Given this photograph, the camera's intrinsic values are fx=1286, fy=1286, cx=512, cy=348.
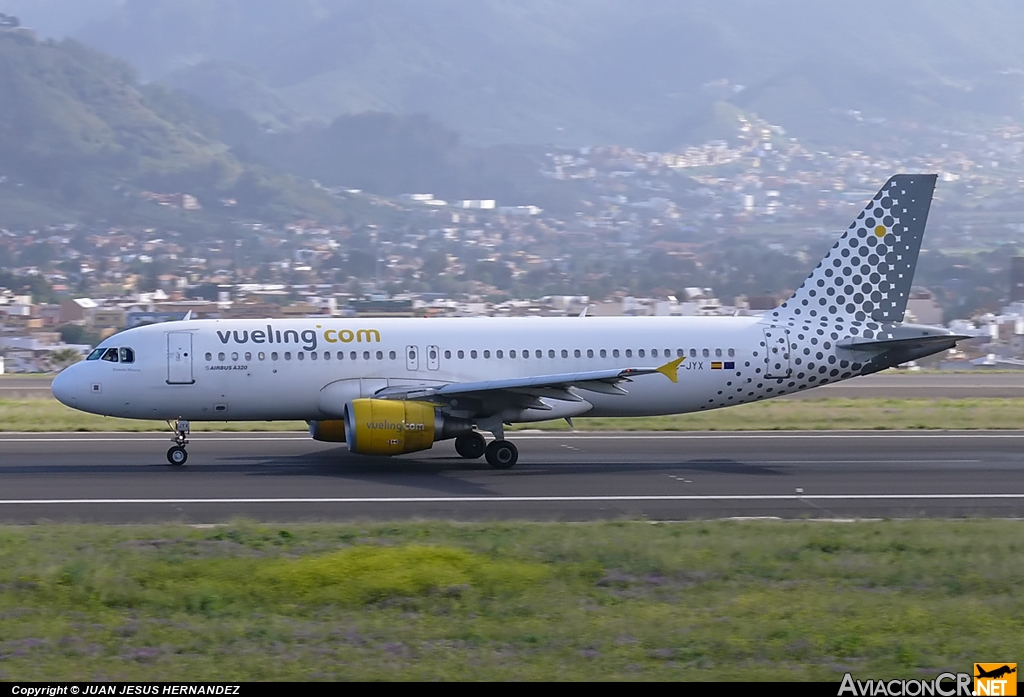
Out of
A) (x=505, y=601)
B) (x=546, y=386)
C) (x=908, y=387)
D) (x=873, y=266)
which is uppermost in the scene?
(x=873, y=266)

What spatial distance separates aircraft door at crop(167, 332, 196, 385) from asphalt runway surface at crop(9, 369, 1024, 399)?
20.6 m

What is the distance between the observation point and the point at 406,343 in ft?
86.5

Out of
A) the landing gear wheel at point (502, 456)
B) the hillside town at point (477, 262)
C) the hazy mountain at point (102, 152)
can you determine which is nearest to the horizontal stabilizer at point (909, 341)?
the landing gear wheel at point (502, 456)

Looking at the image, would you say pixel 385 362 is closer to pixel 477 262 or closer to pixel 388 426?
pixel 388 426

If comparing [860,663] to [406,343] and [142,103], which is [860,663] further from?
[142,103]

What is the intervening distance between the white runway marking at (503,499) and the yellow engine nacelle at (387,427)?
8.18ft

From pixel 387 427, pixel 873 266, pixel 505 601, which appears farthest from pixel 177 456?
pixel 873 266

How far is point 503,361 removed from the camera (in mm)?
26672

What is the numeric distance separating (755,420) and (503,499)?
608 inches

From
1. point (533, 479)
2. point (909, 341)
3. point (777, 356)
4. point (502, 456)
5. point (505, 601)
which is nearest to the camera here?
point (505, 601)

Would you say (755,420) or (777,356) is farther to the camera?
(755,420)

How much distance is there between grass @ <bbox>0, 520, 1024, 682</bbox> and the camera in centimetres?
1027

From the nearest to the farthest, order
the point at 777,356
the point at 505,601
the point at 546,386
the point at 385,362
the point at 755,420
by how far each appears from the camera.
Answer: the point at 505,601 → the point at 546,386 → the point at 385,362 → the point at 777,356 → the point at 755,420

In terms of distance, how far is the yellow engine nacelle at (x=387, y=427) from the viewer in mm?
23312
